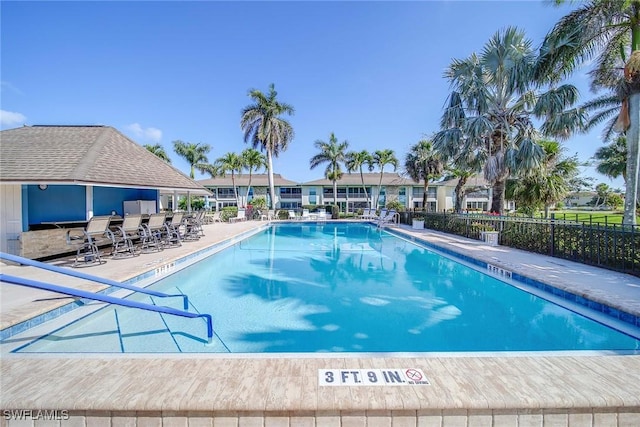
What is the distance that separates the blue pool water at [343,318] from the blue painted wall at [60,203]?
5116 millimetres

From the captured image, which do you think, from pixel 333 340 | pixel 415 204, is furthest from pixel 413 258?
pixel 415 204

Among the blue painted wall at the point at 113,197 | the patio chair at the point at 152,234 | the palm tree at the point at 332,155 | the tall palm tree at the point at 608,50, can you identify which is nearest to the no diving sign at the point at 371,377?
the patio chair at the point at 152,234

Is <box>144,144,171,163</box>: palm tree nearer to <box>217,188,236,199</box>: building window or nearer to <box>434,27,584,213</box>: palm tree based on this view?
<box>217,188,236,199</box>: building window

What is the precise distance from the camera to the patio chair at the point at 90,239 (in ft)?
24.5

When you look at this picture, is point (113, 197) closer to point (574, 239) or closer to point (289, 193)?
point (574, 239)

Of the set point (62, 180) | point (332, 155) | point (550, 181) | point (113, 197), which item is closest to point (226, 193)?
point (332, 155)

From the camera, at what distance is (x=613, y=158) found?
1126 inches

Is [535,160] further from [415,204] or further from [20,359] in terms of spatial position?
[415,204]

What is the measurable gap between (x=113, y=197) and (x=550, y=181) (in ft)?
70.7

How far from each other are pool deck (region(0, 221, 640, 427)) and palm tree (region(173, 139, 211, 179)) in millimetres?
41233

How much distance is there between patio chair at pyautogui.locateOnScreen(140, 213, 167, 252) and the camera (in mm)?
9484

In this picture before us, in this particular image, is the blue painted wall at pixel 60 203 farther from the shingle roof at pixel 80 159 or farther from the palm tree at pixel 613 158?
the palm tree at pixel 613 158

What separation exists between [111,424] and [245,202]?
1567 inches

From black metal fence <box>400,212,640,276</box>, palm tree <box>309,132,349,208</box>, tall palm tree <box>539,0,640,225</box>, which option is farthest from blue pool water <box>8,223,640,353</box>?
palm tree <box>309,132,349,208</box>
